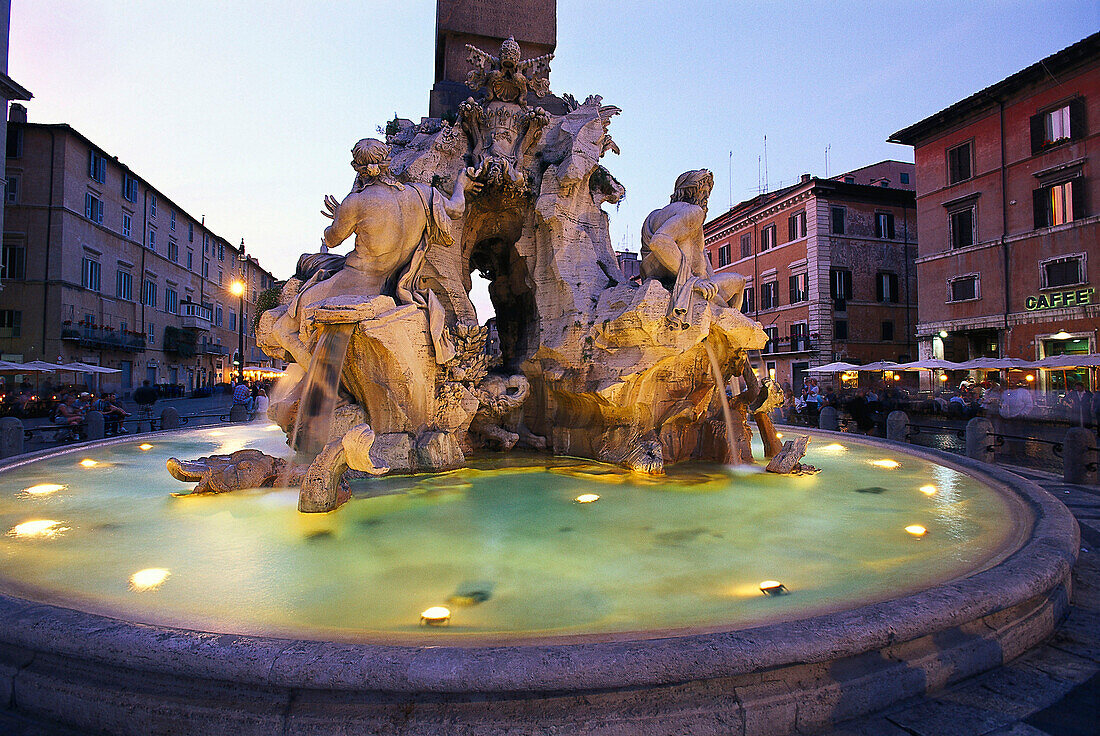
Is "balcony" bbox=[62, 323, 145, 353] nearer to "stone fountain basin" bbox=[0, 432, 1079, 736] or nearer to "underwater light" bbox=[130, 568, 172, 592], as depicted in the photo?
"underwater light" bbox=[130, 568, 172, 592]

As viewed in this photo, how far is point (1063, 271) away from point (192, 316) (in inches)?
1676

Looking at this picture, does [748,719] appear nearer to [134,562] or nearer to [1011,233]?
[134,562]

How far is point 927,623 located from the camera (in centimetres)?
219

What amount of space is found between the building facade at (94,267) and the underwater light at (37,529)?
16000mm

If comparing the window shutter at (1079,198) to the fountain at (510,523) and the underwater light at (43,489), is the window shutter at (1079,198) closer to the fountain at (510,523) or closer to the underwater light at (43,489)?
the fountain at (510,523)

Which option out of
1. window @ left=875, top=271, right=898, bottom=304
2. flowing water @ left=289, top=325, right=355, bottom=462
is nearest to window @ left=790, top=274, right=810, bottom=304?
window @ left=875, top=271, right=898, bottom=304

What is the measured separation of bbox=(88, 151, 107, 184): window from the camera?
2753cm

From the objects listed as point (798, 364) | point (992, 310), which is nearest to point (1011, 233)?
point (992, 310)

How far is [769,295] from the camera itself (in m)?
32.6

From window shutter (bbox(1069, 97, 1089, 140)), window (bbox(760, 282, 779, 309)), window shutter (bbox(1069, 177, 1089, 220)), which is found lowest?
window (bbox(760, 282, 779, 309))

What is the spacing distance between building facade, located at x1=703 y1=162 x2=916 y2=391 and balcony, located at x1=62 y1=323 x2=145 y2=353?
102 ft

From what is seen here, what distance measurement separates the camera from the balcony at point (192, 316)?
37.1 m

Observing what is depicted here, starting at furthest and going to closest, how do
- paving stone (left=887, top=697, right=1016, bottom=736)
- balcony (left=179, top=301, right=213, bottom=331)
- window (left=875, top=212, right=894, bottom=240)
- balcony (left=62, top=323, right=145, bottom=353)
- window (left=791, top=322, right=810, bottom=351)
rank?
balcony (left=179, top=301, right=213, bottom=331), window (left=875, top=212, right=894, bottom=240), window (left=791, top=322, right=810, bottom=351), balcony (left=62, top=323, right=145, bottom=353), paving stone (left=887, top=697, right=1016, bottom=736)

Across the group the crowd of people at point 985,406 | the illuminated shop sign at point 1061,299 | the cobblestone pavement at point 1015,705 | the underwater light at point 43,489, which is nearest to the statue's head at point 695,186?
the cobblestone pavement at point 1015,705
